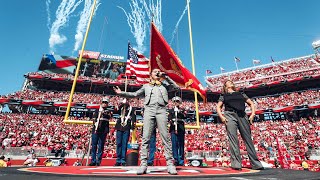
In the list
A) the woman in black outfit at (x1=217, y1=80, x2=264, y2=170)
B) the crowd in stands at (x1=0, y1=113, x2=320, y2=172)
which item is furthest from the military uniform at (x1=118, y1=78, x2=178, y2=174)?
the crowd in stands at (x1=0, y1=113, x2=320, y2=172)

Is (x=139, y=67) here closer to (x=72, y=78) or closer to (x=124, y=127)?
(x=124, y=127)

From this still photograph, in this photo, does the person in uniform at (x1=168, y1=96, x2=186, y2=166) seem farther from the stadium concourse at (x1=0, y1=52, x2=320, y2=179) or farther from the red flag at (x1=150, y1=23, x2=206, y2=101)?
the stadium concourse at (x1=0, y1=52, x2=320, y2=179)

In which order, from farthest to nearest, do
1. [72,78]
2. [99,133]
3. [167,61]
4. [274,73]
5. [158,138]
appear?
[274,73] < [72,78] < [158,138] < [167,61] < [99,133]

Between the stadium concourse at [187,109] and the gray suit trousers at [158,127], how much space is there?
31.8ft

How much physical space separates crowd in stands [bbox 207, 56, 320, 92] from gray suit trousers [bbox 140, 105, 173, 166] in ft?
140

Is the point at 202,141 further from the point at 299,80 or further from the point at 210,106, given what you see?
the point at 299,80

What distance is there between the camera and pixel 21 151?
1499 cm

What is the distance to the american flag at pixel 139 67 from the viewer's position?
10836 millimetres

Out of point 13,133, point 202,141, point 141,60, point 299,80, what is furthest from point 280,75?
point 13,133

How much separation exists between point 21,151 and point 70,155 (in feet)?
10.3

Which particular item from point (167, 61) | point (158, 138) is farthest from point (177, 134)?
point (158, 138)

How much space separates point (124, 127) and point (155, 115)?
9.78ft

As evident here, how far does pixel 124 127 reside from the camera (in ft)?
22.6

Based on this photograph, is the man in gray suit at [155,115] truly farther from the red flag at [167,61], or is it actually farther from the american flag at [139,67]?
the american flag at [139,67]
